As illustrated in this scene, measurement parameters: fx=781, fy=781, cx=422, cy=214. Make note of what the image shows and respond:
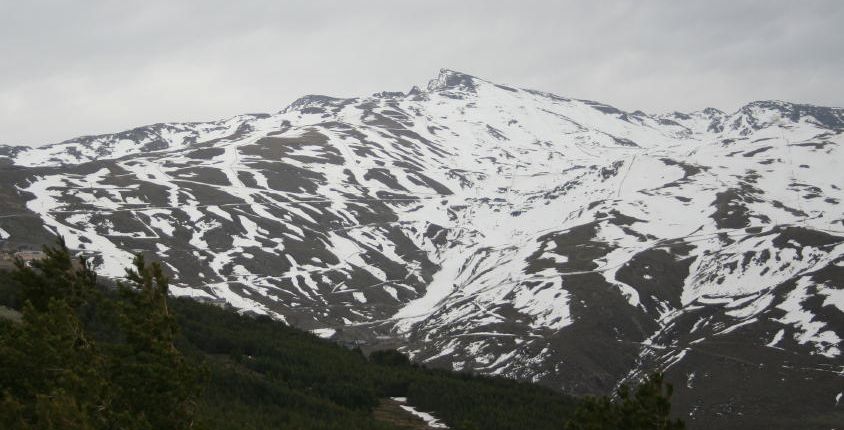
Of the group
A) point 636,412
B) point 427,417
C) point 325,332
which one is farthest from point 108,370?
point 325,332

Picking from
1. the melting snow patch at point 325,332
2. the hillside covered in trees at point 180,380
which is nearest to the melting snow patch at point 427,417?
the hillside covered in trees at point 180,380

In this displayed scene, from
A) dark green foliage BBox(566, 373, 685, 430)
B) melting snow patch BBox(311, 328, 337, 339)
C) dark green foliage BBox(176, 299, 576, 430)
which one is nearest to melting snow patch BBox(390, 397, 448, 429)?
dark green foliage BBox(176, 299, 576, 430)

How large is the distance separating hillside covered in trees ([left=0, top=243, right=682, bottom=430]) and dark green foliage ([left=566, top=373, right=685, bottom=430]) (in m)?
0.05

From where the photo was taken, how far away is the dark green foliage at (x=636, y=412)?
1079 inches

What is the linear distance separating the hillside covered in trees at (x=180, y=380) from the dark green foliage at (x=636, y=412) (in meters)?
0.05

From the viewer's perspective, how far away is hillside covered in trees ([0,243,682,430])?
25.0m

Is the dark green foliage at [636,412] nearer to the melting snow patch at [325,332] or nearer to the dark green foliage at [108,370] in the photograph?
the dark green foliage at [108,370]

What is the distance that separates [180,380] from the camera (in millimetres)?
25047

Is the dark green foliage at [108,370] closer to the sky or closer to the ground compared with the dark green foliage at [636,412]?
closer to the sky

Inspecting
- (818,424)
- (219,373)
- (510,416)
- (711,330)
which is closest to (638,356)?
(711,330)

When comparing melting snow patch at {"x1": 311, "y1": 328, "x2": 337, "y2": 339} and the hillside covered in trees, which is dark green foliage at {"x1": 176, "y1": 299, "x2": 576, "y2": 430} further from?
melting snow patch at {"x1": 311, "y1": 328, "x2": 337, "y2": 339}

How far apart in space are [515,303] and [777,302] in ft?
198

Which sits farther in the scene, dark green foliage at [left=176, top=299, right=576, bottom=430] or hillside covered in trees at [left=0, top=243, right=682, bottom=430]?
dark green foliage at [left=176, top=299, right=576, bottom=430]

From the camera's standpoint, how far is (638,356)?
166625mm
